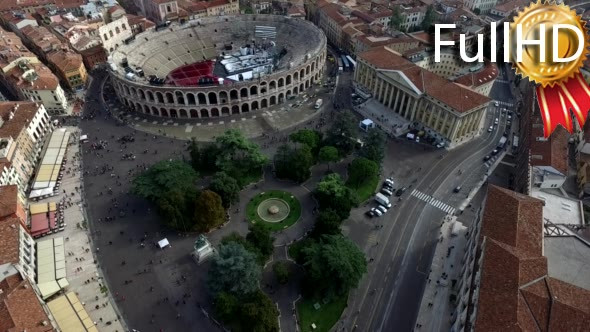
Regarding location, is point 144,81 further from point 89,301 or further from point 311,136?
point 89,301

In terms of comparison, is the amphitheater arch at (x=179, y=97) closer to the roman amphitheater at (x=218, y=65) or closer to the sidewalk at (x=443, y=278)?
the roman amphitheater at (x=218, y=65)

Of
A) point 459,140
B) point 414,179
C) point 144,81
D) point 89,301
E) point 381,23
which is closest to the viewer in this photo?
point 89,301

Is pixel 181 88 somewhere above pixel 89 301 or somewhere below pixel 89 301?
above

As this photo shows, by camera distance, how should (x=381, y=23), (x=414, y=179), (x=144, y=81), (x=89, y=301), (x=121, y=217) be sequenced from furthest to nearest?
(x=381, y=23)
(x=144, y=81)
(x=414, y=179)
(x=121, y=217)
(x=89, y=301)

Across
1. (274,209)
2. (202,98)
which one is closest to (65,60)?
(202,98)

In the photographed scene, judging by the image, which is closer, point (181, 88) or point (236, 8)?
point (181, 88)

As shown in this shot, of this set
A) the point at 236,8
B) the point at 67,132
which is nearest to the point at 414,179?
the point at 67,132

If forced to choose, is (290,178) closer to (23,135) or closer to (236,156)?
(236,156)
